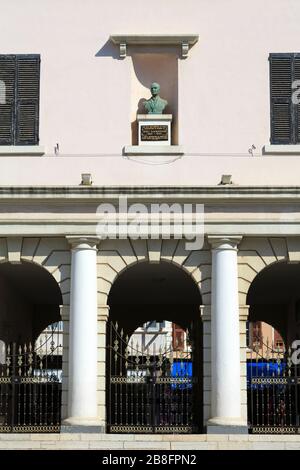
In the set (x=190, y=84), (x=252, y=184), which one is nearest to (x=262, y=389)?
(x=252, y=184)

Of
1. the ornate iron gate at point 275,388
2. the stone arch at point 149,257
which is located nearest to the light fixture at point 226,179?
the stone arch at point 149,257

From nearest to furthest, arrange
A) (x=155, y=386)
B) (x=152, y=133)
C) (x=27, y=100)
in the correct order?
1. (x=155, y=386)
2. (x=152, y=133)
3. (x=27, y=100)

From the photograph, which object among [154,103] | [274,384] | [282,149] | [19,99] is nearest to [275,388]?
[274,384]

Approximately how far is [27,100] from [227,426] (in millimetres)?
8968

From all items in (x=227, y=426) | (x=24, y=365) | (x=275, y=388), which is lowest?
(x=227, y=426)

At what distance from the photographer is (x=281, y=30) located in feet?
85.2

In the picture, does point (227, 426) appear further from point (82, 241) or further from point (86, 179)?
point (86, 179)

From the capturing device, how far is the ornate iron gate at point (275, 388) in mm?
24672

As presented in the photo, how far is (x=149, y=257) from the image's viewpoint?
25.1 m

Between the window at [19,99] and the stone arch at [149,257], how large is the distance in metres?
3.21

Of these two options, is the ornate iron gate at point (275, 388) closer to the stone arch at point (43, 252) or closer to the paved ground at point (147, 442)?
the paved ground at point (147, 442)

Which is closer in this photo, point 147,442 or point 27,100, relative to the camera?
point 147,442

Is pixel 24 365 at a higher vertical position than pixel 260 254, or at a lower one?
lower
